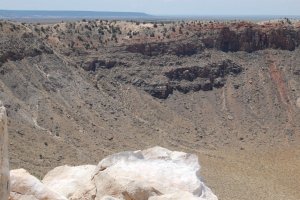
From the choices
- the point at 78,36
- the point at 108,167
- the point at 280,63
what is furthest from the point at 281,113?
the point at 108,167

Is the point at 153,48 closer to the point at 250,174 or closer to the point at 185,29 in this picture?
the point at 185,29

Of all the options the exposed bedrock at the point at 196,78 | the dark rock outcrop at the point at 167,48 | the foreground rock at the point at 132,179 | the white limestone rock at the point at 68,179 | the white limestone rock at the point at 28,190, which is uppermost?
the white limestone rock at the point at 28,190

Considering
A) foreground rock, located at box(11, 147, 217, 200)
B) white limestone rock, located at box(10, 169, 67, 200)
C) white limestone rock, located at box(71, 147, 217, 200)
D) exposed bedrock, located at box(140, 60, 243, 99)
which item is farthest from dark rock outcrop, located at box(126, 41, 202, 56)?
white limestone rock, located at box(10, 169, 67, 200)

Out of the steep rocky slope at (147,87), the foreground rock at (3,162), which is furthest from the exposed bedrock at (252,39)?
the foreground rock at (3,162)

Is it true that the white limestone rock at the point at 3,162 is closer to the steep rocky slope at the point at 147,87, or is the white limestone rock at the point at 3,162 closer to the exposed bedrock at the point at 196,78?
the steep rocky slope at the point at 147,87

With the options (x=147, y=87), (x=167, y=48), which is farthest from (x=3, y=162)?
(x=167, y=48)

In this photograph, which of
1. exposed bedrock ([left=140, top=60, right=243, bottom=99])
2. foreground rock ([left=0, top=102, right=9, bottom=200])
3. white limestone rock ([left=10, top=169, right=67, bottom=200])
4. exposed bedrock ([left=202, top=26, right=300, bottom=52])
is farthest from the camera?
exposed bedrock ([left=202, top=26, right=300, bottom=52])

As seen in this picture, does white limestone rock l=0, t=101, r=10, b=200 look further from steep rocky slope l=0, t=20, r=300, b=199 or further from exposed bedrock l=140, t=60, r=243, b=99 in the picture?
exposed bedrock l=140, t=60, r=243, b=99
